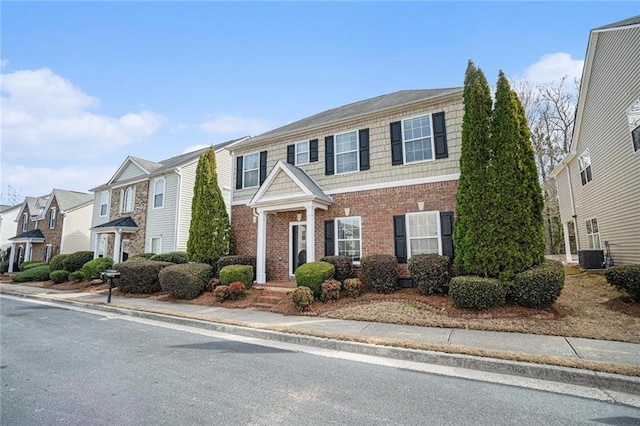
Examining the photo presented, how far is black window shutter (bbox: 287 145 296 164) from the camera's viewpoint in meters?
13.1

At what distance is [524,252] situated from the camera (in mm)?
7570

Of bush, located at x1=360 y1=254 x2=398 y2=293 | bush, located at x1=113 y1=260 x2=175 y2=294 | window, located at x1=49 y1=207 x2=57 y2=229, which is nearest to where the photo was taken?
bush, located at x1=360 y1=254 x2=398 y2=293

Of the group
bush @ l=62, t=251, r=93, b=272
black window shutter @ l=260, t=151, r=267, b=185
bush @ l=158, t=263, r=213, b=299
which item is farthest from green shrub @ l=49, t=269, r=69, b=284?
black window shutter @ l=260, t=151, r=267, b=185

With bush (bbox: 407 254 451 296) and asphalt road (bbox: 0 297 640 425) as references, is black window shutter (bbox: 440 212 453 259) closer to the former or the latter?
bush (bbox: 407 254 451 296)

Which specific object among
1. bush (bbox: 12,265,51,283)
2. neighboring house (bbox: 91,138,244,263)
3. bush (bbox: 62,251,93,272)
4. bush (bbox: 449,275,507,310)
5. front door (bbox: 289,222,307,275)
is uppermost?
neighboring house (bbox: 91,138,244,263)

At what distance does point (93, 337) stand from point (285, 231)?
7.14 meters

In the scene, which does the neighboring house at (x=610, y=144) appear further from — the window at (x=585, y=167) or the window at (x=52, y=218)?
the window at (x=52, y=218)

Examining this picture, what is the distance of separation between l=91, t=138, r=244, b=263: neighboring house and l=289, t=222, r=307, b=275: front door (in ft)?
22.8

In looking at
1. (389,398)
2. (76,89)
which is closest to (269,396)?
(389,398)

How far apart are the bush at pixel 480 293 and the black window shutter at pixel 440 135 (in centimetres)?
441

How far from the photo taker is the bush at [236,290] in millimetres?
10258

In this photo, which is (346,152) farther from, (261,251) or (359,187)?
(261,251)

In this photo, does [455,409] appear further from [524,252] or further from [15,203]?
[15,203]

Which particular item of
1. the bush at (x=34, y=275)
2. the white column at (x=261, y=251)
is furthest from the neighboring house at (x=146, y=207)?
the white column at (x=261, y=251)
